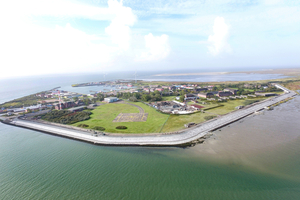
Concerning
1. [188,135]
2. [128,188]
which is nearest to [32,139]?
[128,188]

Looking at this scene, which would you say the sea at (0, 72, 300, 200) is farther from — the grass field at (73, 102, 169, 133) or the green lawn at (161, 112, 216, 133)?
the green lawn at (161, 112, 216, 133)

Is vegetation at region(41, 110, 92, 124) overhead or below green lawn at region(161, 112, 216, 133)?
overhead

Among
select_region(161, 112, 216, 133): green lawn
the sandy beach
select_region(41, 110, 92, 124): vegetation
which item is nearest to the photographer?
the sandy beach

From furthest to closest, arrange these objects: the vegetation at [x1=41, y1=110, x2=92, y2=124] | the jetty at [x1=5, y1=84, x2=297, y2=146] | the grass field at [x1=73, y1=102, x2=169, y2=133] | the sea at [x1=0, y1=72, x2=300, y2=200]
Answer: the vegetation at [x1=41, y1=110, x2=92, y2=124]
the grass field at [x1=73, y1=102, x2=169, y2=133]
the jetty at [x1=5, y1=84, x2=297, y2=146]
the sea at [x1=0, y1=72, x2=300, y2=200]

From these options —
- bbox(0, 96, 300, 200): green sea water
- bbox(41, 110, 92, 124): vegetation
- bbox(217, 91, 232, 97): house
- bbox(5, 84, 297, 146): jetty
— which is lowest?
bbox(0, 96, 300, 200): green sea water

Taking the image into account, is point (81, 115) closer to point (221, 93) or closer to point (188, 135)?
point (188, 135)

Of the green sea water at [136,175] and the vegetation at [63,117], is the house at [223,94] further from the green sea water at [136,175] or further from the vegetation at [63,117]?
the vegetation at [63,117]

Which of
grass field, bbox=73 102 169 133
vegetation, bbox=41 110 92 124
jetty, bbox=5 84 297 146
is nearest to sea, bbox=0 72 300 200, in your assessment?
jetty, bbox=5 84 297 146
